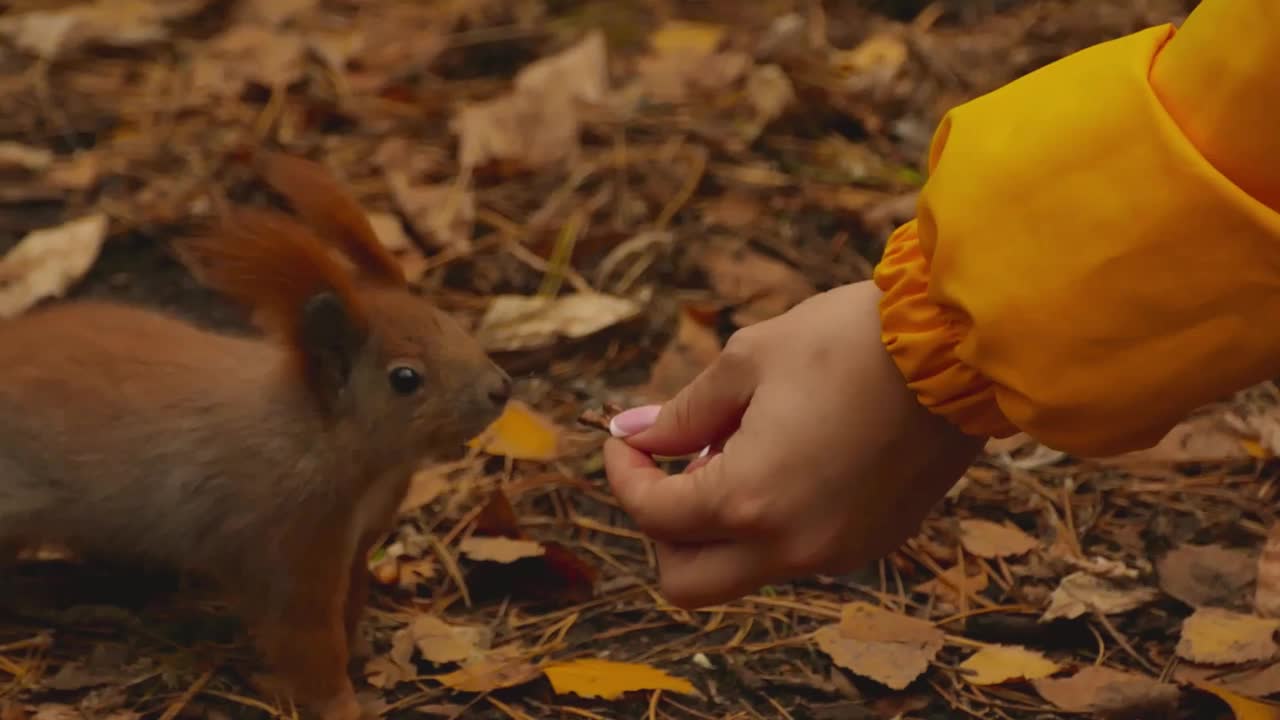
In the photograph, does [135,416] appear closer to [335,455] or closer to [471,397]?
[335,455]

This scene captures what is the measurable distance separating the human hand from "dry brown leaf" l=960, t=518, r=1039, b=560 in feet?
2.07

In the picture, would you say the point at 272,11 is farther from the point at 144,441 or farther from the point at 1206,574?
the point at 1206,574

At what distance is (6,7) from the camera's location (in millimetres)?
3477

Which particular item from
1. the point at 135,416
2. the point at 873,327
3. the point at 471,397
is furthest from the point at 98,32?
the point at 873,327

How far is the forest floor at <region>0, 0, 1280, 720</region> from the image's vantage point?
1.68 meters

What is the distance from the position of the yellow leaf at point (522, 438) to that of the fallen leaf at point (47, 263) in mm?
728

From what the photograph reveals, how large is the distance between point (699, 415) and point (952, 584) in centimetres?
67

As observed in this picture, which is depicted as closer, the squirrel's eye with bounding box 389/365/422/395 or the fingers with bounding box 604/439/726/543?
the fingers with bounding box 604/439/726/543

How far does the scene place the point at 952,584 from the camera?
1.86m

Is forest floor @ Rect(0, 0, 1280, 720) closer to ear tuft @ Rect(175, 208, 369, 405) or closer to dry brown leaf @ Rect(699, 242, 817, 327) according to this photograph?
dry brown leaf @ Rect(699, 242, 817, 327)

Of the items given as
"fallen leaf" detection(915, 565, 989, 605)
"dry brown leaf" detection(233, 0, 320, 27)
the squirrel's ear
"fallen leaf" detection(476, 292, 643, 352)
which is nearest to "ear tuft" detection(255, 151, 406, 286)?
the squirrel's ear

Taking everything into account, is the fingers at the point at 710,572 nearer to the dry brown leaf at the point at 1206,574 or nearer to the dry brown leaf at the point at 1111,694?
the dry brown leaf at the point at 1111,694

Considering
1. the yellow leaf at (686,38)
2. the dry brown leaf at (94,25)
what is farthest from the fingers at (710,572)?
the dry brown leaf at (94,25)

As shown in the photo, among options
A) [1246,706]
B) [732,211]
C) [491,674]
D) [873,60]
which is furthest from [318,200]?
[873,60]
